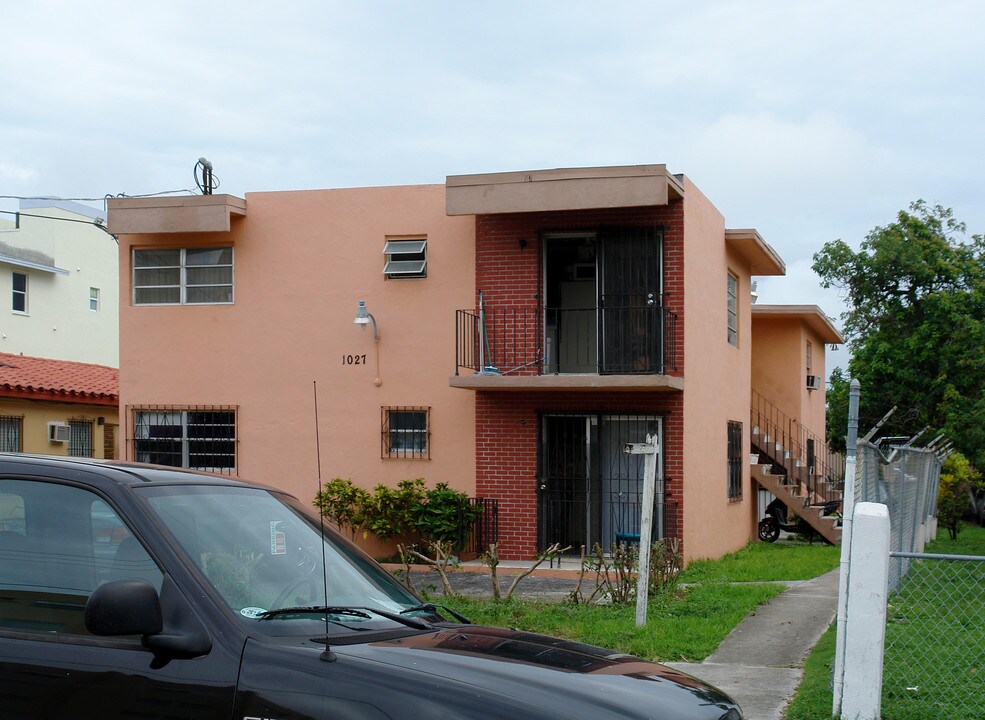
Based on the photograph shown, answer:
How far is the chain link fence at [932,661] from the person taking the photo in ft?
25.0

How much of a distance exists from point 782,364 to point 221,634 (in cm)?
2321

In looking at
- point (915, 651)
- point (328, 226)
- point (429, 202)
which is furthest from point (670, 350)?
point (915, 651)

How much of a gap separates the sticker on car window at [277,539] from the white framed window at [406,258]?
46.0 feet

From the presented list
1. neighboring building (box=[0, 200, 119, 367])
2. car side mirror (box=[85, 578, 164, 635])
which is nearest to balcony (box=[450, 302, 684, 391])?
car side mirror (box=[85, 578, 164, 635])

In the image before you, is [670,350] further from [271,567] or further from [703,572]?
[271,567]

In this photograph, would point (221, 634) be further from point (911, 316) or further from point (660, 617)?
point (911, 316)

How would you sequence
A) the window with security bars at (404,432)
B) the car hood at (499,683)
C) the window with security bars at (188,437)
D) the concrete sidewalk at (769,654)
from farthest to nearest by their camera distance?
the window with security bars at (188,437)
the window with security bars at (404,432)
the concrete sidewalk at (769,654)
the car hood at (499,683)

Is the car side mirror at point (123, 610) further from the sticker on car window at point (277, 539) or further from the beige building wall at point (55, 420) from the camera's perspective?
the beige building wall at point (55, 420)

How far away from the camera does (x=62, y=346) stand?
3503cm

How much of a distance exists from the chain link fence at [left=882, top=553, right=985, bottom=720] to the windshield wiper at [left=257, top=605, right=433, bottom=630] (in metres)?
3.86

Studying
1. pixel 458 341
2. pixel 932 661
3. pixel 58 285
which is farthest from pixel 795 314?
pixel 58 285

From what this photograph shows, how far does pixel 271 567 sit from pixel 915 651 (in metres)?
7.24

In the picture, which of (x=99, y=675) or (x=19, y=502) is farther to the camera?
(x=19, y=502)

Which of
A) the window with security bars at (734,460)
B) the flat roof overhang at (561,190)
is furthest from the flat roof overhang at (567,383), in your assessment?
the window with security bars at (734,460)
